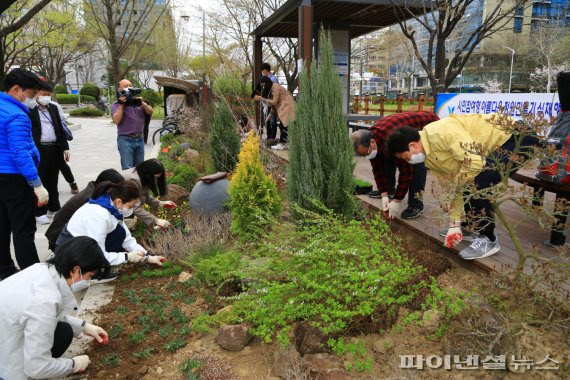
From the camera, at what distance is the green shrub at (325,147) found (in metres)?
3.67

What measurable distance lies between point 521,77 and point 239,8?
1727 inches

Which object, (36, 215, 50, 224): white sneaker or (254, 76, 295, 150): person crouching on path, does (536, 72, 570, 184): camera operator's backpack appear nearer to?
(254, 76, 295, 150): person crouching on path

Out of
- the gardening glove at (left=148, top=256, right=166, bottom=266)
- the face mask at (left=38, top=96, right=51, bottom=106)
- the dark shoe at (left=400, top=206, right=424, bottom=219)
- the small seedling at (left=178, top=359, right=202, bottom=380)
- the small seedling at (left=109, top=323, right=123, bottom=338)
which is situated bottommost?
the small seedling at (left=109, top=323, right=123, bottom=338)

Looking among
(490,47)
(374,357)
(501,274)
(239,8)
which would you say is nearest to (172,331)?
(374,357)

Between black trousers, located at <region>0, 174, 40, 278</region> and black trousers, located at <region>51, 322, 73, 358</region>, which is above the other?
black trousers, located at <region>0, 174, 40, 278</region>

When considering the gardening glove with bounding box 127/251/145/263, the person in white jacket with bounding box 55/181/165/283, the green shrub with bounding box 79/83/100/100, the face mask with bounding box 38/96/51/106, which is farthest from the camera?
the green shrub with bounding box 79/83/100/100

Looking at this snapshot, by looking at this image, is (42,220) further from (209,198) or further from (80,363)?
(80,363)

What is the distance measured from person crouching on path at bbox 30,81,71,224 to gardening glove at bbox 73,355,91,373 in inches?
149

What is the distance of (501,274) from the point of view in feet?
7.84

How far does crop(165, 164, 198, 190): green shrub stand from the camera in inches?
275

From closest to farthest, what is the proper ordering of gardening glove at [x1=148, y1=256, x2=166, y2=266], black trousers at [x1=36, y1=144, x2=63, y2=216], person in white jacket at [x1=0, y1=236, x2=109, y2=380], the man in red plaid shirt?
person in white jacket at [x1=0, y1=236, x2=109, y2=380] → gardening glove at [x1=148, y1=256, x2=166, y2=266] → the man in red plaid shirt → black trousers at [x1=36, y1=144, x2=63, y2=216]

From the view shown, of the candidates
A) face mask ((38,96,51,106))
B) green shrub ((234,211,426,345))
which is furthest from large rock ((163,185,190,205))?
green shrub ((234,211,426,345))

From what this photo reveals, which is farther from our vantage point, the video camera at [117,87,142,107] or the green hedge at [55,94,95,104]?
the green hedge at [55,94,95,104]

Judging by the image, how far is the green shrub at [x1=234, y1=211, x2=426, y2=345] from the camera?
2.38 metres
